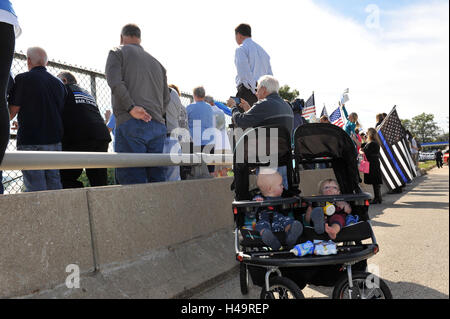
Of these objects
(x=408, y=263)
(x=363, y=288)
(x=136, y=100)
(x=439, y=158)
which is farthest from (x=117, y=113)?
(x=439, y=158)

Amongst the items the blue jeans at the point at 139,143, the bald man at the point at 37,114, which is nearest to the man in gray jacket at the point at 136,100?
the blue jeans at the point at 139,143

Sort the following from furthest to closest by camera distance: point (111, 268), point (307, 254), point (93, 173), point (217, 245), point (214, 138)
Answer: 1. point (214, 138)
2. point (93, 173)
3. point (217, 245)
4. point (111, 268)
5. point (307, 254)

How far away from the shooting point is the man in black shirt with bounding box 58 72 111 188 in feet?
15.6

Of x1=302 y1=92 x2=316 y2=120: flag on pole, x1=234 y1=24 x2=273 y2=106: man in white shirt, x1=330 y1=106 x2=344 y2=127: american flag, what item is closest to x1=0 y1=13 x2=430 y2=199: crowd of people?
x1=234 y1=24 x2=273 y2=106: man in white shirt

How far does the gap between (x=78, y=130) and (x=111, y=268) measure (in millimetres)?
2234

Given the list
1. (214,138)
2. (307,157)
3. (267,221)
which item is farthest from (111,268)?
(214,138)

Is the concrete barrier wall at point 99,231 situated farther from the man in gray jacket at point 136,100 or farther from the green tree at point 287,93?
the green tree at point 287,93

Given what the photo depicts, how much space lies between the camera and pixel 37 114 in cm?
412

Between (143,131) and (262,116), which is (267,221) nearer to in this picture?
(262,116)

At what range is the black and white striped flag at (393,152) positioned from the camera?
526 inches

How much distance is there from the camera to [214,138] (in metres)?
7.33

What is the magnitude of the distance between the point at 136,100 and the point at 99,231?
5.71 ft

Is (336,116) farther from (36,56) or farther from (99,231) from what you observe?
(99,231)
